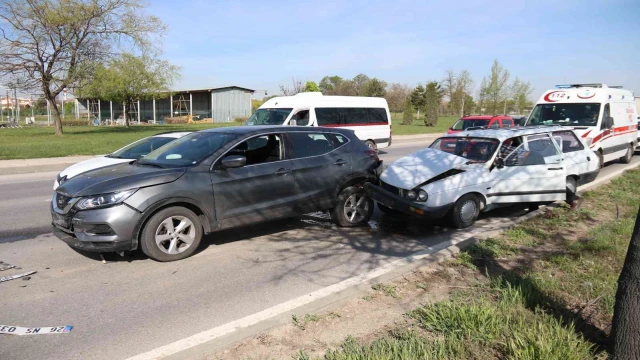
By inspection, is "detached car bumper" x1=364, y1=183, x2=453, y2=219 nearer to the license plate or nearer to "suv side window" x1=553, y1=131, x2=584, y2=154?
"suv side window" x1=553, y1=131, x2=584, y2=154

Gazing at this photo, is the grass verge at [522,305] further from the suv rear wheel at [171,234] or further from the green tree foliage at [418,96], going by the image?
the green tree foliage at [418,96]

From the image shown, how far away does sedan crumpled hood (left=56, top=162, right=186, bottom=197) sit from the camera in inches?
198

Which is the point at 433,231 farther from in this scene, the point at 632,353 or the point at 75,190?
the point at 75,190

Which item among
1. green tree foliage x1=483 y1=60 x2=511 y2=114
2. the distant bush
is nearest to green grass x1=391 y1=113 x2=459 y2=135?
green tree foliage x1=483 y1=60 x2=511 y2=114

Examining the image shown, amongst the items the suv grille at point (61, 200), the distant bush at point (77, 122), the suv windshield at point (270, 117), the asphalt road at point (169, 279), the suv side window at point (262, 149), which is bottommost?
the asphalt road at point (169, 279)

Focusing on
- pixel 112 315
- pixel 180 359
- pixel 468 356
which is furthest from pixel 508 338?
pixel 112 315

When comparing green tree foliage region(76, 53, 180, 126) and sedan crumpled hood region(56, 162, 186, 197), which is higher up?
green tree foliage region(76, 53, 180, 126)

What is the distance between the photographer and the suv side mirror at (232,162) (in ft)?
18.4

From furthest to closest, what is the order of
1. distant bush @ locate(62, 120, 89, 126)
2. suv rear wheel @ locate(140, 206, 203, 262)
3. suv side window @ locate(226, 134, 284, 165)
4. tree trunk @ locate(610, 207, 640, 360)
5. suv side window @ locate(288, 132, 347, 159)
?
distant bush @ locate(62, 120, 89, 126) < suv side window @ locate(288, 132, 347, 159) < suv side window @ locate(226, 134, 284, 165) < suv rear wheel @ locate(140, 206, 203, 262) < tree trunk @ locate(610, 207, 640, 360)

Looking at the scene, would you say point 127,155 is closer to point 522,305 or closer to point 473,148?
point 473,148

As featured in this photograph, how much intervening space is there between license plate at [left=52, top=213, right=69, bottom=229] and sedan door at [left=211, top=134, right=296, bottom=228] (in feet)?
5.40

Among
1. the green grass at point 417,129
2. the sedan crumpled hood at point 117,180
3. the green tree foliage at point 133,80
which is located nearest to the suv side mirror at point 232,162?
the sedan crumpled hood at point 117,180

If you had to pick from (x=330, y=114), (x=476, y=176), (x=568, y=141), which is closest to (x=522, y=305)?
(x=476, y=176)

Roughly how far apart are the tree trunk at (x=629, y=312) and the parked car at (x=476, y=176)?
137 inches
